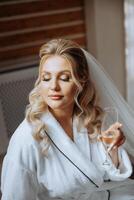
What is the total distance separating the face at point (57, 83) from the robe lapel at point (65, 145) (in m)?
0.04

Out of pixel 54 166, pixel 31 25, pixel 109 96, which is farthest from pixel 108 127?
pixel 31 25

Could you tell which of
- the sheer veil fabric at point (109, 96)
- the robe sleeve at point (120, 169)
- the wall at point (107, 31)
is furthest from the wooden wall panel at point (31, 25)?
the robe sleeve at point (120, 169)

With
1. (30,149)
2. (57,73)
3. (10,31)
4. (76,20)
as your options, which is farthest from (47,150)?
(76,20)

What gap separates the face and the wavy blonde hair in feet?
0.04

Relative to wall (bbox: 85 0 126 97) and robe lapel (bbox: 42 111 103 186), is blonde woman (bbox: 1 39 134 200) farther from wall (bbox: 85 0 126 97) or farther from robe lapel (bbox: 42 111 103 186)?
wall (bbox: 85 0 126 97)

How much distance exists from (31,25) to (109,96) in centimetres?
78

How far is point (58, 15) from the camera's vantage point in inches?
69.5

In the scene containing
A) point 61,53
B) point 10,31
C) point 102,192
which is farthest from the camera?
point 10,31

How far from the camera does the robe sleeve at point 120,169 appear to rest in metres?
1.00

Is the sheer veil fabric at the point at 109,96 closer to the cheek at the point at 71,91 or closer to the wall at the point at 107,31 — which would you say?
the cheek at the point at 71,91

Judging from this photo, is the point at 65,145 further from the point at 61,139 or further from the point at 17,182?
the point at 17,182

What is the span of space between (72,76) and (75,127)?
16 centimetres

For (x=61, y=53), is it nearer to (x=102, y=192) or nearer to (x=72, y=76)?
(x=72, y=76)

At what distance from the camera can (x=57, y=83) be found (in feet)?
3.00
